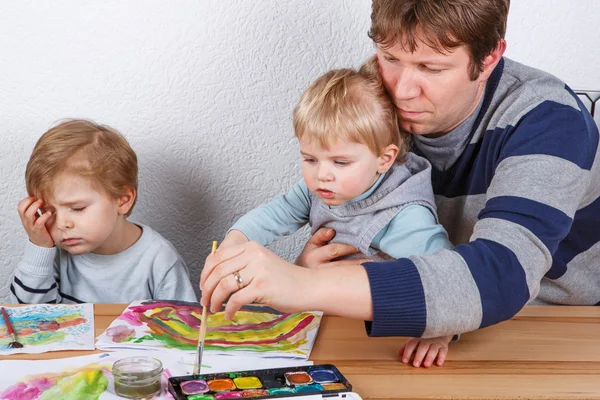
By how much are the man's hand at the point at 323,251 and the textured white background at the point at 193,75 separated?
0.50 m

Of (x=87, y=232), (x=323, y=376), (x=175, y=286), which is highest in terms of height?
(x=323, y=376)

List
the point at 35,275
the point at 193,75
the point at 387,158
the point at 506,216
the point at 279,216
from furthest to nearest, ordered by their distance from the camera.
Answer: the point at 193,75
the point at 35,275
the point at 279,216
the point at 387,158
the point at 506,216

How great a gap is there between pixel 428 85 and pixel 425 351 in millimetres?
494

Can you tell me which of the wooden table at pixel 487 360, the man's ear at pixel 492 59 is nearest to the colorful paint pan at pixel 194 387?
the wooden table at pixel 487 360

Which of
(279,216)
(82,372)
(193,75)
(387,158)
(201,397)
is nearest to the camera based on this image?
(201,397)

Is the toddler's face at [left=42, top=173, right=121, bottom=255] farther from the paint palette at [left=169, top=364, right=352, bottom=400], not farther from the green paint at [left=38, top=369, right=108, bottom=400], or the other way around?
the paint palette at [left=169, top=364, right=352, bottom=400]

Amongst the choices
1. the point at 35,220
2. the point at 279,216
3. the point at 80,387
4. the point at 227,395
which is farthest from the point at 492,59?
the point at 35,220

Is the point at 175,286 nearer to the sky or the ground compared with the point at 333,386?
nearer to the ground

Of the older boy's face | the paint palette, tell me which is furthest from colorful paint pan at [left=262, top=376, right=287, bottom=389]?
the older boy's face

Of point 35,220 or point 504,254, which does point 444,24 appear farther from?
point 35,220

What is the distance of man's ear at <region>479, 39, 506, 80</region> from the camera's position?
1.39 m

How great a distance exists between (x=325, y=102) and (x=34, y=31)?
90 cm

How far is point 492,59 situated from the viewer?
1.40m

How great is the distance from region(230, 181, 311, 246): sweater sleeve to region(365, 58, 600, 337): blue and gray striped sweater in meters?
0.28
